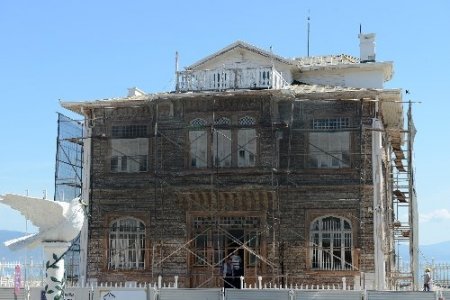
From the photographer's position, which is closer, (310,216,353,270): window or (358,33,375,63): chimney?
(310,216,353,270): window

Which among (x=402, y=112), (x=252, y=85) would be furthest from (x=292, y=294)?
(x=402, y=112)

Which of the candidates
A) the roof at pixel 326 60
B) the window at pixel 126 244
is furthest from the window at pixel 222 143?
the roof at pixel 326 60

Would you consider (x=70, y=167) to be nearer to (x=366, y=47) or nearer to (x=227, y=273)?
(x=227, y=273)

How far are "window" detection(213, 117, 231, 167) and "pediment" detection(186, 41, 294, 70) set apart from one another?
294 cm

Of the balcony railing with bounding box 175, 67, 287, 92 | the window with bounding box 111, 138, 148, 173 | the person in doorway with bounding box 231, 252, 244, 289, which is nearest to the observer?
the person in doorway with bounding box 231, 252, 244, 289

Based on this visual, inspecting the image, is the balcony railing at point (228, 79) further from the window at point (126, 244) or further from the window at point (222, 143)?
the window at point (126, 244)

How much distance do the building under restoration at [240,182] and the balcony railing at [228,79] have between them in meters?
0.04

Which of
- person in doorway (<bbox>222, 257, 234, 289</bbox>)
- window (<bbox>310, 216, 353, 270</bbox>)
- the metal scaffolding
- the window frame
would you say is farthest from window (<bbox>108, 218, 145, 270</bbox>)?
the window frame

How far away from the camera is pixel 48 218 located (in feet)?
43.5

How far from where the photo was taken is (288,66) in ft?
106

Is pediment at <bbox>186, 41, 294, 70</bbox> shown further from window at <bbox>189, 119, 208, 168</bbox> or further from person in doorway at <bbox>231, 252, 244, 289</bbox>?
person in doorway at <bbox>231, 252, 244, 289</bbox>

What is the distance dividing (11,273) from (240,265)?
8.29m

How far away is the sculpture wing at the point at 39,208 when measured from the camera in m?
13.1

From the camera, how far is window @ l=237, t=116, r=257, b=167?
29328 mm
